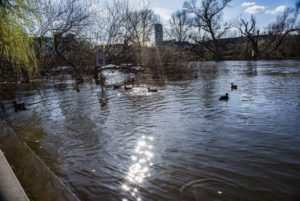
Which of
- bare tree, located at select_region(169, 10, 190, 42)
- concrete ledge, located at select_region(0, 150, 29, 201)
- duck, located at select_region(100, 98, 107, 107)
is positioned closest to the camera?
concrete ledge, located at select_region(0, 150, 29, 201)

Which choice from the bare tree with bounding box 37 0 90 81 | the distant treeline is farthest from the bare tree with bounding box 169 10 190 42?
the bare tree with bounding box 37 0 90 81

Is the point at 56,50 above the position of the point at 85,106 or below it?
above

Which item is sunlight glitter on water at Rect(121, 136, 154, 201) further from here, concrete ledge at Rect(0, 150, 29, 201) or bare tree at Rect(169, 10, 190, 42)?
bare tree at Rect(169, 10, 190, 42)

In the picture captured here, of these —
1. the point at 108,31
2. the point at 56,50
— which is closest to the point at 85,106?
the point at 56,50

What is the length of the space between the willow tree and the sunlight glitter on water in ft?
11.2

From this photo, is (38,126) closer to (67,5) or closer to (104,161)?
(104,161)

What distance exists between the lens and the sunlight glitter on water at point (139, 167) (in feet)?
11.9

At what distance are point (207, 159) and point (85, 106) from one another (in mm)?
6045

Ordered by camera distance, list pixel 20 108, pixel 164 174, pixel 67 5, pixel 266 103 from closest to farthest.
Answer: pixel 164 174 < pixel 266 103 < pixel 20 108 < pixel 67 5

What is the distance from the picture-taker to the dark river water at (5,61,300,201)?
359 centimetres

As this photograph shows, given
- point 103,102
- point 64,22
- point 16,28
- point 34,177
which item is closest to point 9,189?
point 34,177

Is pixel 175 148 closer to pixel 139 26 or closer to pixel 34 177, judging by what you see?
pixel 34 177

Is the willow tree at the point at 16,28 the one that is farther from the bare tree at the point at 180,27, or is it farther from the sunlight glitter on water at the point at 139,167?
the bare tree at the point at 180,27

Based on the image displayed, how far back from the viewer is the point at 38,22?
6602mm
